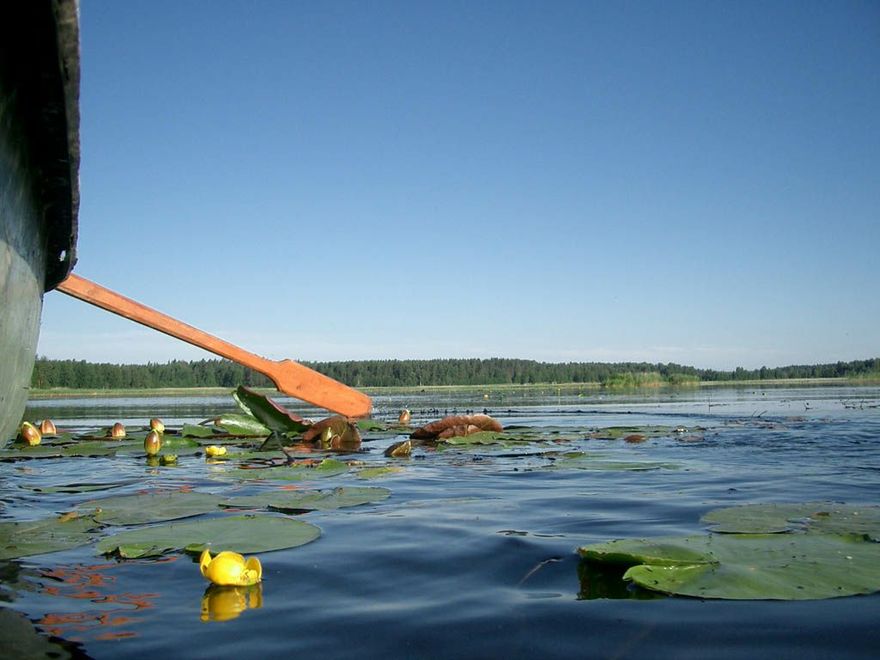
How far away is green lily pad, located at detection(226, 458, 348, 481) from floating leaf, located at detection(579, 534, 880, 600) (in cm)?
258

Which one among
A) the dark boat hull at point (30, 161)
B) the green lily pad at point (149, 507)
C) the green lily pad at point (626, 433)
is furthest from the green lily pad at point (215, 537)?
the green lily pad at point (626, 433)

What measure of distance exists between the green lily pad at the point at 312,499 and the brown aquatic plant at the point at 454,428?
11.7ft

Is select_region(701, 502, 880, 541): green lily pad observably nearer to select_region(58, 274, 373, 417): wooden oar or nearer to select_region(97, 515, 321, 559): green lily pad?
select_region(97, 515, 321, 559): green lily pad

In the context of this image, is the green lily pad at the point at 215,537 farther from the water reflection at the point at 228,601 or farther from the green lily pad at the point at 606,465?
the green lily pad at the point at 606,465

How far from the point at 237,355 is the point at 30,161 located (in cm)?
431

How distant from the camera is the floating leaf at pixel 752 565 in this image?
166 centimetres

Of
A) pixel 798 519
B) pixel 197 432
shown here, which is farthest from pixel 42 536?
pixel 197 432

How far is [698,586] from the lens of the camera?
1691mm

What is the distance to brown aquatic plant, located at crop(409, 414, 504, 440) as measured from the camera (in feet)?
23.5

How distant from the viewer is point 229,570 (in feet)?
5.71

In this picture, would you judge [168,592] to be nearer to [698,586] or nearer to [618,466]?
[698,586]

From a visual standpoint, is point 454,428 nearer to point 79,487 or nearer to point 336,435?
point 336,435

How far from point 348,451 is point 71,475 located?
8.08 feet

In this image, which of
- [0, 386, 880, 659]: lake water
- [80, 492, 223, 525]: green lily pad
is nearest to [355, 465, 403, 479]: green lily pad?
[0, 386, 880, 659]: lake water
